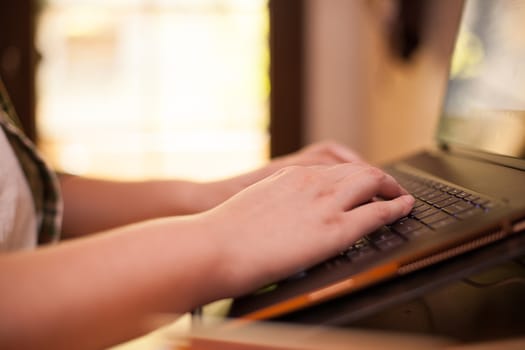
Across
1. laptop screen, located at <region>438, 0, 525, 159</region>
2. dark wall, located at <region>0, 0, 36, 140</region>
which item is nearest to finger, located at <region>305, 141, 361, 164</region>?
laptop screen, located at <region>438, 0, 525, 159</region>

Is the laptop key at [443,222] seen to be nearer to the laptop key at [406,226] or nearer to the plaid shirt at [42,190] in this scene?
the laptop key at [406,226]

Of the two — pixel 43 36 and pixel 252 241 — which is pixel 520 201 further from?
pixel 43 36

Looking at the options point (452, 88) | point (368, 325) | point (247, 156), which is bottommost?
point (247, 156)

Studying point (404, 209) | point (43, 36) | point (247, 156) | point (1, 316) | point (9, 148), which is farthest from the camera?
point (247, 156)

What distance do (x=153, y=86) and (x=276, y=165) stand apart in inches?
86.1

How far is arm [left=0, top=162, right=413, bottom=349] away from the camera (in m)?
0.30

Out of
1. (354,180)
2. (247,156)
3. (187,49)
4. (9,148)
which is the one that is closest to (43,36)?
(187,49)

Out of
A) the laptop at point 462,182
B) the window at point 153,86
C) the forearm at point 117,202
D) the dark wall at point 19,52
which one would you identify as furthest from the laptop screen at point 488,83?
the dark wall at point 19,52

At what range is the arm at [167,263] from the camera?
0.30 m

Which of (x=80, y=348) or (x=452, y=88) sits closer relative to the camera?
(x=80, y=348)

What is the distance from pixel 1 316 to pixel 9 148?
1.23 ft

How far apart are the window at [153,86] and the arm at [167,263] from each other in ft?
7.56

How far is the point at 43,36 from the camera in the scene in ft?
8.47

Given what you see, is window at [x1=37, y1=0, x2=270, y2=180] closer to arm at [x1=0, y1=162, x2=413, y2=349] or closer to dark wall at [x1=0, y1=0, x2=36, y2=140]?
dark wall at [x1=0, y1=0, x2=36, y2=140]
